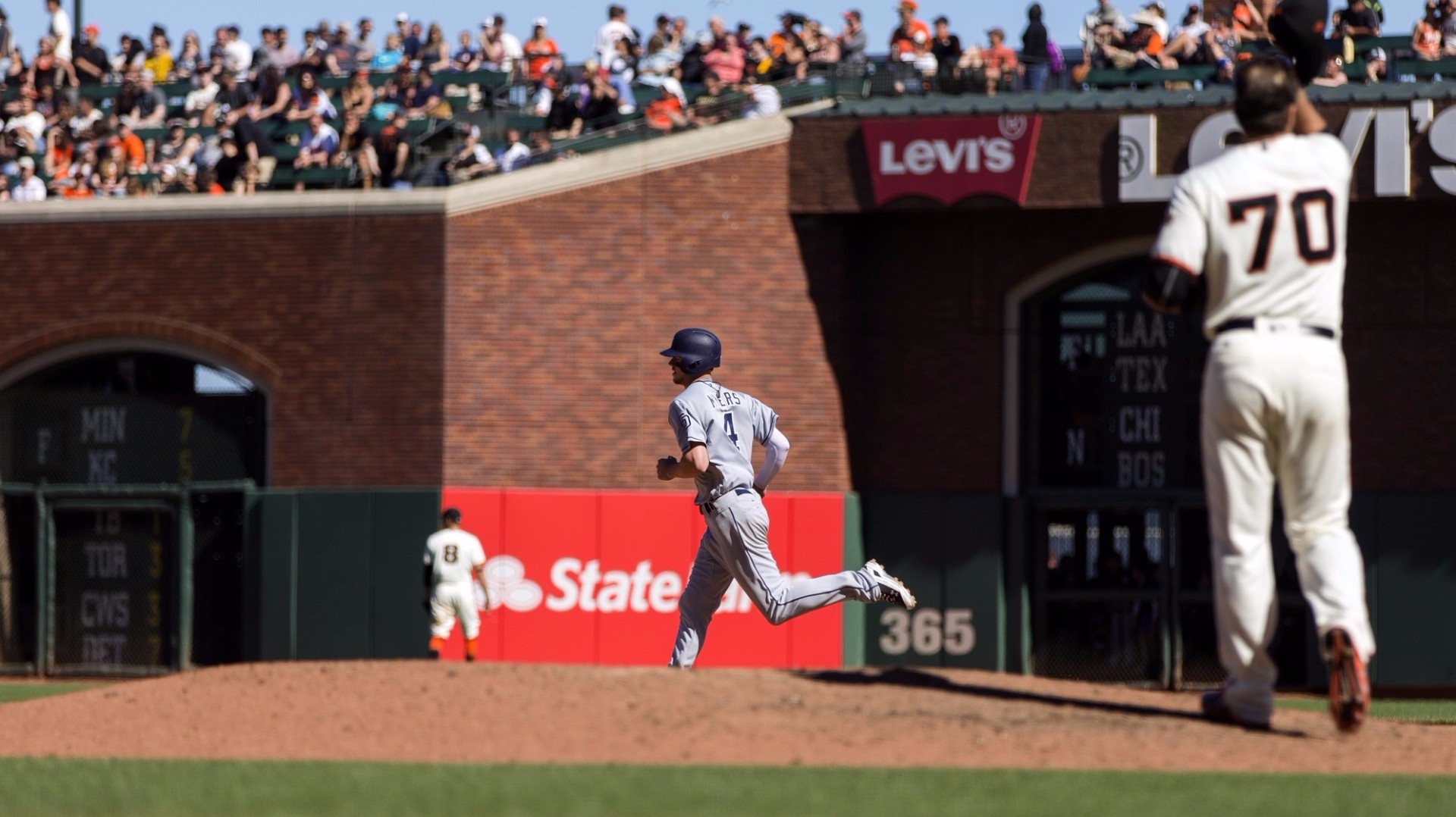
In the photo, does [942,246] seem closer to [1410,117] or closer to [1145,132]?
[1145,132]

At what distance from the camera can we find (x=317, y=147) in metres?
21.6

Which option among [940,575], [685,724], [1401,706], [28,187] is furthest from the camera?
A: [28,187]

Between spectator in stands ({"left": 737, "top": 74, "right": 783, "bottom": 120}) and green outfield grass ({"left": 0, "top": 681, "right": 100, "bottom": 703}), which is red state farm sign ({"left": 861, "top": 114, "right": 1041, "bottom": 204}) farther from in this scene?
green outfield grass ({"left": 0, "top": 681, "right": 100, "bottom": 703})

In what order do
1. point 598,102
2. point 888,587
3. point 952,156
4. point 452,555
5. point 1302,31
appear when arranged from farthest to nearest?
1. point 598,102
2. point 952,156
3. point 452,555
4. point 888,587
5. point 1302,31

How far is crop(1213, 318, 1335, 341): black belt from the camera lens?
6.92 m

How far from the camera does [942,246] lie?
68.2 ft

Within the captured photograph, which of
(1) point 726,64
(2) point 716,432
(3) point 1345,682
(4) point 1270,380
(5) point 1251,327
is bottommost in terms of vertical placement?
(3) point 1345,682

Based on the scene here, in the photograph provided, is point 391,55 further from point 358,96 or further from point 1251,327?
point 1251,327

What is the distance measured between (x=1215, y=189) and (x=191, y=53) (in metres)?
21.1

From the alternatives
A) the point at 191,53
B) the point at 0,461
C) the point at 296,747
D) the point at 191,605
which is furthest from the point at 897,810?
the point at 191,53

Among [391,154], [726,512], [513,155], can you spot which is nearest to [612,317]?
[513,155]

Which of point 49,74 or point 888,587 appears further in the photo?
point 49,74

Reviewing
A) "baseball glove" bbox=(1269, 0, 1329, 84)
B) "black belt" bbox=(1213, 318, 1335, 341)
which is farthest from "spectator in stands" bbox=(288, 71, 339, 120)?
"black belt" bbox=(1213, 318, 1335, 341)

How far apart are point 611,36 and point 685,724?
17251 millimetres
